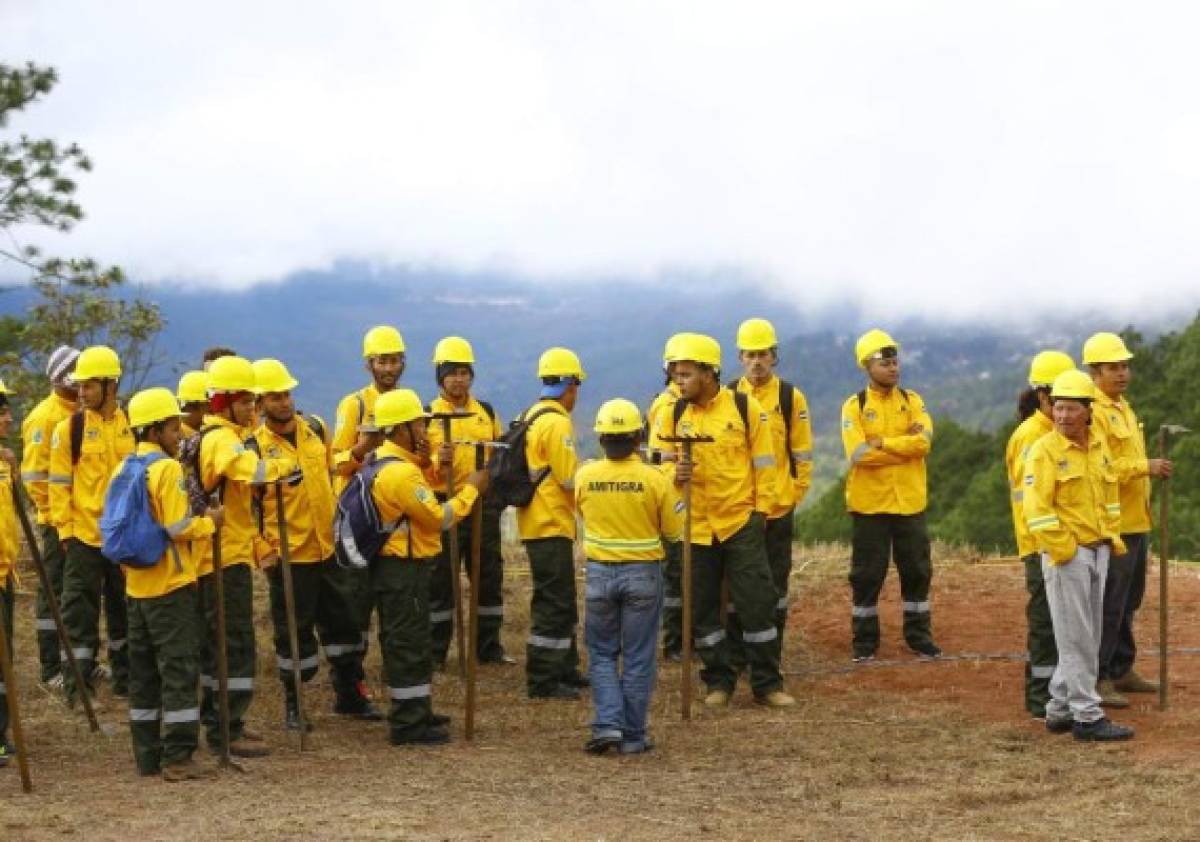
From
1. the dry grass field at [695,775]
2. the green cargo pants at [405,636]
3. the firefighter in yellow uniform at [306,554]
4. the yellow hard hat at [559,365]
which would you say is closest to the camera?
the dry grass field at [695,775]

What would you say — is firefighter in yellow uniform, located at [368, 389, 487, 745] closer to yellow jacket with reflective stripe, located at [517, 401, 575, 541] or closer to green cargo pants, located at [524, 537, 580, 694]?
yellow jacket with reflective stripe, located at [517, 401, 575, 541]

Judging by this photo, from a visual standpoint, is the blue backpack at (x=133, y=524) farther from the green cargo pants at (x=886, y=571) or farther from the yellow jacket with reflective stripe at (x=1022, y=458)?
the green cargo pants at (x=886, y=571)

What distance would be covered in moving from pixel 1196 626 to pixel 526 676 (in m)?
5.72

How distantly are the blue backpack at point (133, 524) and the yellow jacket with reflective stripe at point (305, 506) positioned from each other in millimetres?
1624

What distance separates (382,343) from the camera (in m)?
12.4

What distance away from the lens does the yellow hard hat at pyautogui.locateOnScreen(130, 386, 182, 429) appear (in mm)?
9656

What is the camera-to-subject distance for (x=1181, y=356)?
3772 centimetres

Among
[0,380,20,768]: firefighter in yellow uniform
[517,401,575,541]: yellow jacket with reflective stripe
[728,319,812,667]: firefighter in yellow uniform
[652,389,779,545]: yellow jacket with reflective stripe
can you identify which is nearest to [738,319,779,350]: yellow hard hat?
[728,319,812,667]: firefighter in yellow uniform

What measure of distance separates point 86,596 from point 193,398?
1.73 m

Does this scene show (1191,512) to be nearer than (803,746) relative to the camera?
No

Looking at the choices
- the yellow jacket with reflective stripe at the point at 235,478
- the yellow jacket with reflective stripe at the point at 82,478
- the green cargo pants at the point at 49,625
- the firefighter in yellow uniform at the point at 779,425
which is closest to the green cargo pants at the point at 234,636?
the yellow jacket with reflective stripe at the point at 235,478

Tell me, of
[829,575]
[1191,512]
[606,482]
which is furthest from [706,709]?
[1191,512]

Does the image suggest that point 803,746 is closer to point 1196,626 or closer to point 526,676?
point 526,676

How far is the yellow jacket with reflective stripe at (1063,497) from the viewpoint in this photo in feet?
32.9
